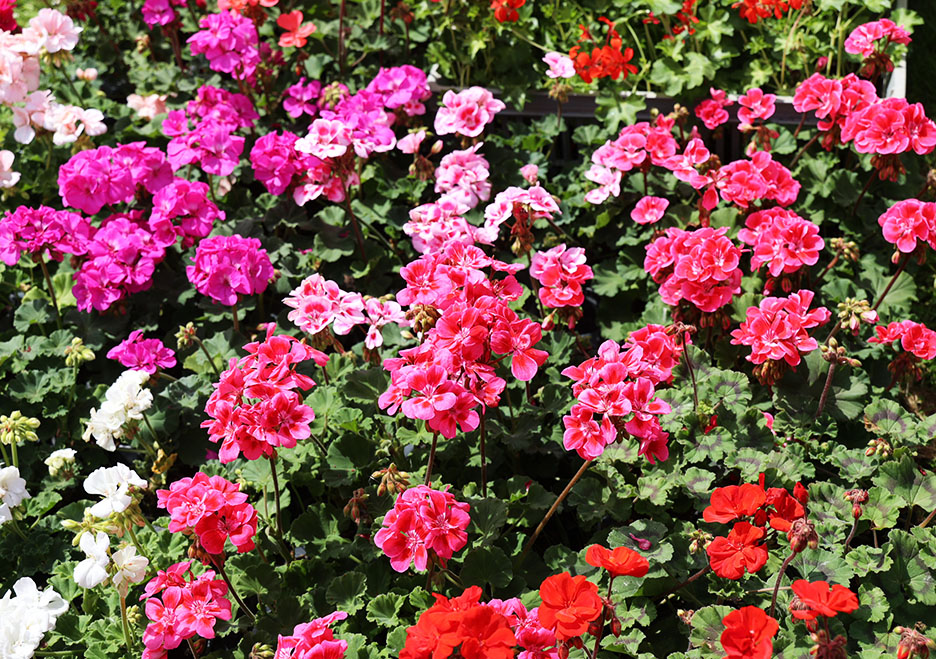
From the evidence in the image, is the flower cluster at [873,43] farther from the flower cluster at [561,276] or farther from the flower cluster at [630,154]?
the flower cluster at [561,276]

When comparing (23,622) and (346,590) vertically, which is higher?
(23,622)

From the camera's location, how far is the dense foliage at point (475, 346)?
2.04m

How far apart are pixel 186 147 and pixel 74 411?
3.21 ft

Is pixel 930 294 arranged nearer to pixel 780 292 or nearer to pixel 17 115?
pixel 780 292

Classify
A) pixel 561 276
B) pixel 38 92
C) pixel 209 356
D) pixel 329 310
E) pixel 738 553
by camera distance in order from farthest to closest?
pixel 38 92 → pixel 209 356 → pixel 561 276 → pixel 329 310 → pixel 738 553

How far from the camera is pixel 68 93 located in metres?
4.16

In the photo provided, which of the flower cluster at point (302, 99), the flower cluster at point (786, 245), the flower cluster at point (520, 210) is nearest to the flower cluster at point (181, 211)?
the flower cluster at point (302, 99)

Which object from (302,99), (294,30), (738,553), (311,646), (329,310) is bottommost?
(738,553)

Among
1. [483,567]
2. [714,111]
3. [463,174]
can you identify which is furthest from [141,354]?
[714,111]

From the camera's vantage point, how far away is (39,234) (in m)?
3.00

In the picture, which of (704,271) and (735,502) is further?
(704,271)

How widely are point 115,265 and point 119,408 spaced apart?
0.72 metres

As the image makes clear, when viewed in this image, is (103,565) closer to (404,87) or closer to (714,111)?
(404,87)

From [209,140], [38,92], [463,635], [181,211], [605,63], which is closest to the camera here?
[463,635]
